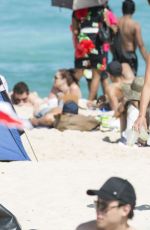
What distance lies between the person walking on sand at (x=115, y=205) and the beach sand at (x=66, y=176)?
1.34 metres

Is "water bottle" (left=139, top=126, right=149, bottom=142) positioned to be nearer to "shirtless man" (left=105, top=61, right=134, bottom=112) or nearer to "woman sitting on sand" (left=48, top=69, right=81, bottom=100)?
"shirtless man" (left=105, top=61, right=134, bottom=112)

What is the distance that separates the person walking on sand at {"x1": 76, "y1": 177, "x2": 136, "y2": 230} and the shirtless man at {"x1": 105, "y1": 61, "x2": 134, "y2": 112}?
21.8 feet

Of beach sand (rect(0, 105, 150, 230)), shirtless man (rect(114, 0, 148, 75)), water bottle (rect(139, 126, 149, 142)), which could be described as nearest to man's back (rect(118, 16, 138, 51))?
shirtless man (rect(114, 0, 148, 75))

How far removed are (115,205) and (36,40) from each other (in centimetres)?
1971

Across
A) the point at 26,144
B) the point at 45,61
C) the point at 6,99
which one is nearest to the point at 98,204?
the point at 6,99

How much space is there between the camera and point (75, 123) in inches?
445

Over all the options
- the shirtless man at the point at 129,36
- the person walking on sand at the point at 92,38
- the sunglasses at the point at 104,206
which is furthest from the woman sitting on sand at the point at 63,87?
the sunglasses at the point at 104,206

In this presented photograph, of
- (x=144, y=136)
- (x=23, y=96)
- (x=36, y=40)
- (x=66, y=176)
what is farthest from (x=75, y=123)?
(x=36, y=40)

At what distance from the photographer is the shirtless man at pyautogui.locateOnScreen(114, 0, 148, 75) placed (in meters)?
13.4

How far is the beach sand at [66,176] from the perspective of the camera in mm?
7277

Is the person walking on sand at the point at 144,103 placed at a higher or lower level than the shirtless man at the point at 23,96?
higher

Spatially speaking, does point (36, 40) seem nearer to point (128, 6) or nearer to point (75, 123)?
point (128, 6)

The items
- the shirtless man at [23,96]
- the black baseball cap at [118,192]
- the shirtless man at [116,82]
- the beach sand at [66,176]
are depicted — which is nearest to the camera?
the black baseball cap at [118,192]

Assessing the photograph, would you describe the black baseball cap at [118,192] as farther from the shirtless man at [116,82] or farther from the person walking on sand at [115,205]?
the shirtless man at [116,82]
